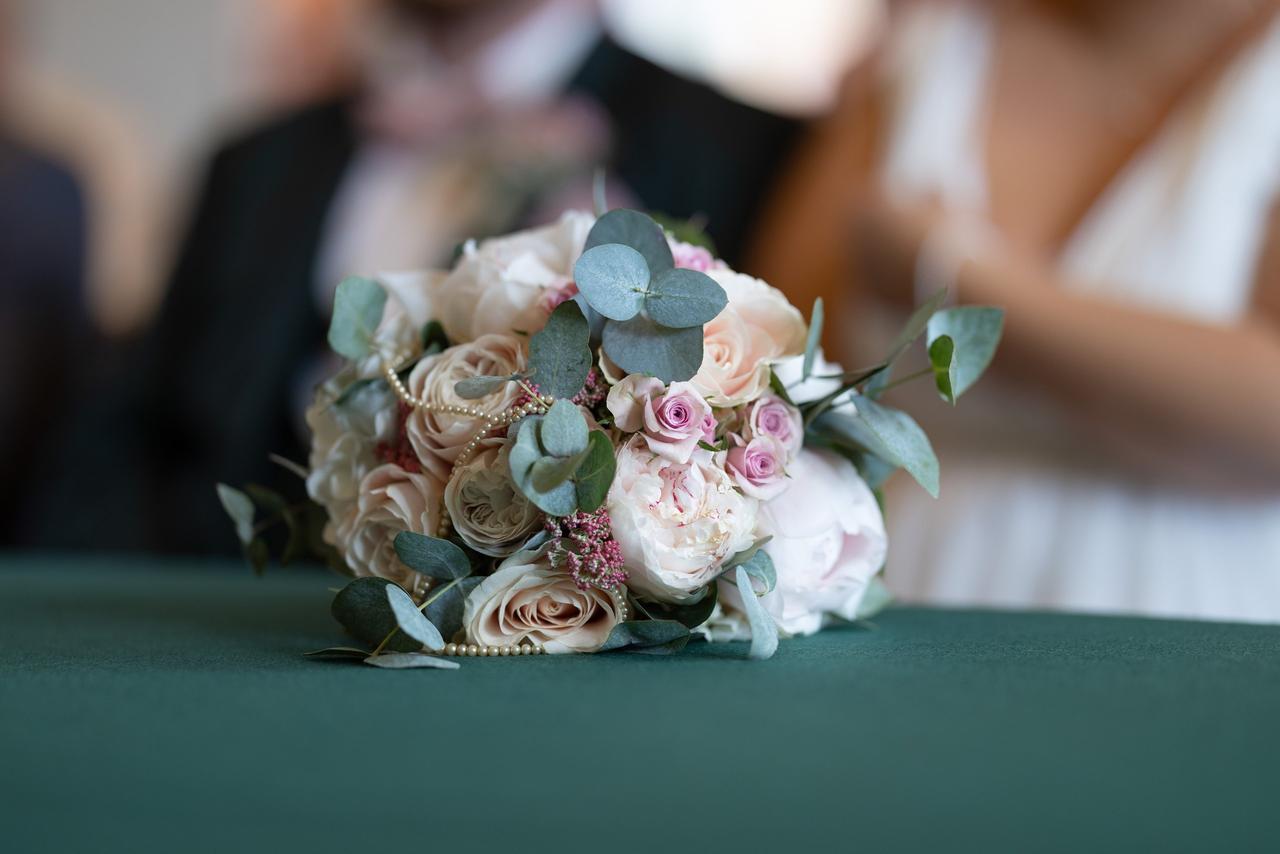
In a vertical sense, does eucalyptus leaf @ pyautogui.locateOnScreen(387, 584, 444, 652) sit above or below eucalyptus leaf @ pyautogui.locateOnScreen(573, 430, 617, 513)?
below

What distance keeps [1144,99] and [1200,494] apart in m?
0.48

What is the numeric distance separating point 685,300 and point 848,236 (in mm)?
837

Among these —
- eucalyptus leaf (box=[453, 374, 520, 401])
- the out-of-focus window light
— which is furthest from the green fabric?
the out-of-focus window light

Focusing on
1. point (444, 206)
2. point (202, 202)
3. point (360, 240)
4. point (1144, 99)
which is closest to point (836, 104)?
point (1144, 99)

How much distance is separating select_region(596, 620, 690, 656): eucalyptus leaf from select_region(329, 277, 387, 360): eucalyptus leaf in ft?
0.62

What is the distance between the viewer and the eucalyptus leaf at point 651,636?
19.4 inches

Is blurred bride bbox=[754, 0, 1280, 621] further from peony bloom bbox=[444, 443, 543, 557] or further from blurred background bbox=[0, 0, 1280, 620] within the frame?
peony bloom bbox=[444, 443, 543, 557]

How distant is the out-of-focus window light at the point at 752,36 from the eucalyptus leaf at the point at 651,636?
3.09 meters

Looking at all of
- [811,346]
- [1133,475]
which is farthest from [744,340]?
[1133,475]

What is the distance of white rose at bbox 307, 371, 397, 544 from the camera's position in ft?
1.81

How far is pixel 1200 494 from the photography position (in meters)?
1.12

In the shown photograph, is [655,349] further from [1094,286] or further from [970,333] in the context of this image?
[1094,286]

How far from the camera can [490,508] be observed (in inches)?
19.8

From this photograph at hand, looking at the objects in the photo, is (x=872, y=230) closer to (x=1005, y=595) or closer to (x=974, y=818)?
(x=1005, y=595)
